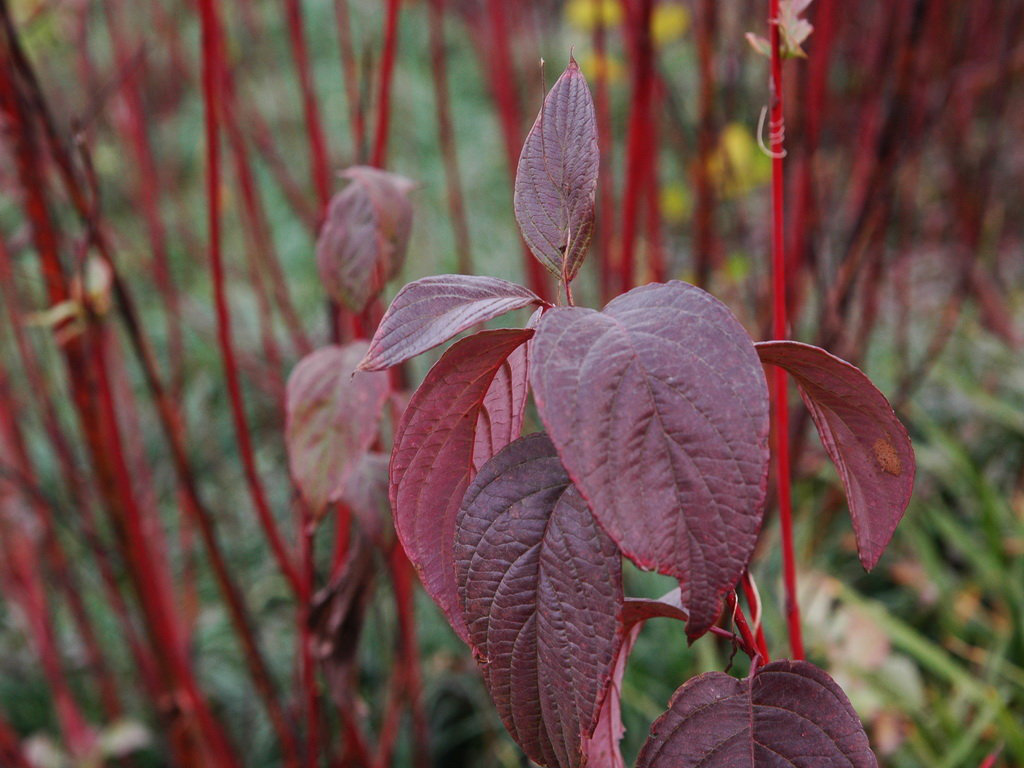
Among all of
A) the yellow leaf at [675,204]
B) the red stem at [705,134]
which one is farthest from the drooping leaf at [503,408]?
the yellow leaf at [675,204]

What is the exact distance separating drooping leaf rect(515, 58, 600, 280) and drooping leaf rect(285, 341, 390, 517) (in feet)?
0.76

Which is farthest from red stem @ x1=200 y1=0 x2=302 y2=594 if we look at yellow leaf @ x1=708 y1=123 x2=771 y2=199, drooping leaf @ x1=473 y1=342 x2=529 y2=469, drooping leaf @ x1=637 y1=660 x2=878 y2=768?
yellow leaf @ x1=708 y1=123 x2=771 y2=199

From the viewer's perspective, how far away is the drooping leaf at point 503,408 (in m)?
0.40

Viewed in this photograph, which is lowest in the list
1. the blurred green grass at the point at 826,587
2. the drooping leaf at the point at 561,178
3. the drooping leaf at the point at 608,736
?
the blurred green grass at the point at 826,587

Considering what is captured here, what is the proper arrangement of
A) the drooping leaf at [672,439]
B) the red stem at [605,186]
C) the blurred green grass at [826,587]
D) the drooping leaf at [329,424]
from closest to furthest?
the drooping leaf at [672,439]
the drooping leaf at [329,424]
the red stem at [605,186]
the blurred green grass at [826,587]

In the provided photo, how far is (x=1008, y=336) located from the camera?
2170mm

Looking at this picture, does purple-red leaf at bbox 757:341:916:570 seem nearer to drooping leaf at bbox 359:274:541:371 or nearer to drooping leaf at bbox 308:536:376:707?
drooping leaf at bbox 359:274:541:371

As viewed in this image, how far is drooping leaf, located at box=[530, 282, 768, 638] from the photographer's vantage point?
29 cm

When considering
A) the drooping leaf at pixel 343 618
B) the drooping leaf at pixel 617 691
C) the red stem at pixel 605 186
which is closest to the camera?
the drooping leaf at pixel 617 691

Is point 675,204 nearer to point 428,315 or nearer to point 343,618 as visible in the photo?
point 343,618

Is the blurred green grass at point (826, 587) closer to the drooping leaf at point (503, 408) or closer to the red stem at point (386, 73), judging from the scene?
the red stem at point (386, 73)

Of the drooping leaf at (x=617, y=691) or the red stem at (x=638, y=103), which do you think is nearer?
the drooping leaf at (x=617, y=691)

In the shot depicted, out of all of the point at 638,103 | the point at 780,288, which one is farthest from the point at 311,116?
the point at 780,288

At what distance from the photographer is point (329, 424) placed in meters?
0.58
